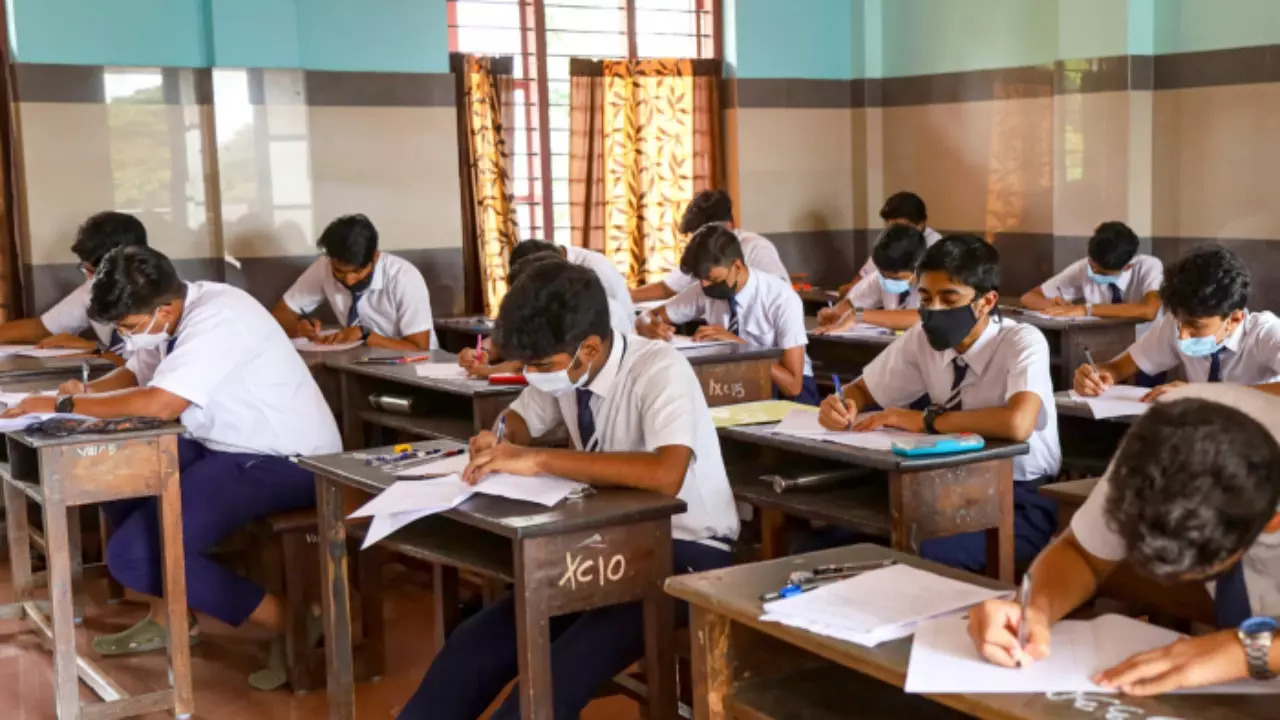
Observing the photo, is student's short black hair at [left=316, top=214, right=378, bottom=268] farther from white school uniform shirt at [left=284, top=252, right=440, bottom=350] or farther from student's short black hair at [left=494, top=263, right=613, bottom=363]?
student's short black hair at [left=494, top=263, right=613, bottom=363]

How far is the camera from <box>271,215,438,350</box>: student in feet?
20.3

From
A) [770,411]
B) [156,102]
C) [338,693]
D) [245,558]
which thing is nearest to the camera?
[338,693]

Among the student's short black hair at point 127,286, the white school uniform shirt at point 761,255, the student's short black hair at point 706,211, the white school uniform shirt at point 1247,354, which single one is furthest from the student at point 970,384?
the student's short black hair at point 706,211

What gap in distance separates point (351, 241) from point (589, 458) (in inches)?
133

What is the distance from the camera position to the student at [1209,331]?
4.09 metres

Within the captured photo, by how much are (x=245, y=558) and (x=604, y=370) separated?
1.95m

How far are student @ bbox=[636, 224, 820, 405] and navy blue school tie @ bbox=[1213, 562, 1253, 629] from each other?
3.57 m

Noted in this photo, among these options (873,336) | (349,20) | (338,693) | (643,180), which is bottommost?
(338,693)

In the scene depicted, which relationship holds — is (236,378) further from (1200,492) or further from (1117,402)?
(1200,492)

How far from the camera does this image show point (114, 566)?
4137 mm

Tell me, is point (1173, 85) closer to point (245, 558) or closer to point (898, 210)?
point (898, 210)

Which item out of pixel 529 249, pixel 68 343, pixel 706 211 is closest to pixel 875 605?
pixel 529 249

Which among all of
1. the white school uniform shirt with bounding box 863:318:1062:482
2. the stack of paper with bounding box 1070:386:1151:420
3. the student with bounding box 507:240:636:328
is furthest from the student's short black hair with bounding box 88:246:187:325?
the stack of paper with bounding box 1070:386:1151:420

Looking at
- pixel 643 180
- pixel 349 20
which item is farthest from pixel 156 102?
pixel 643 180
